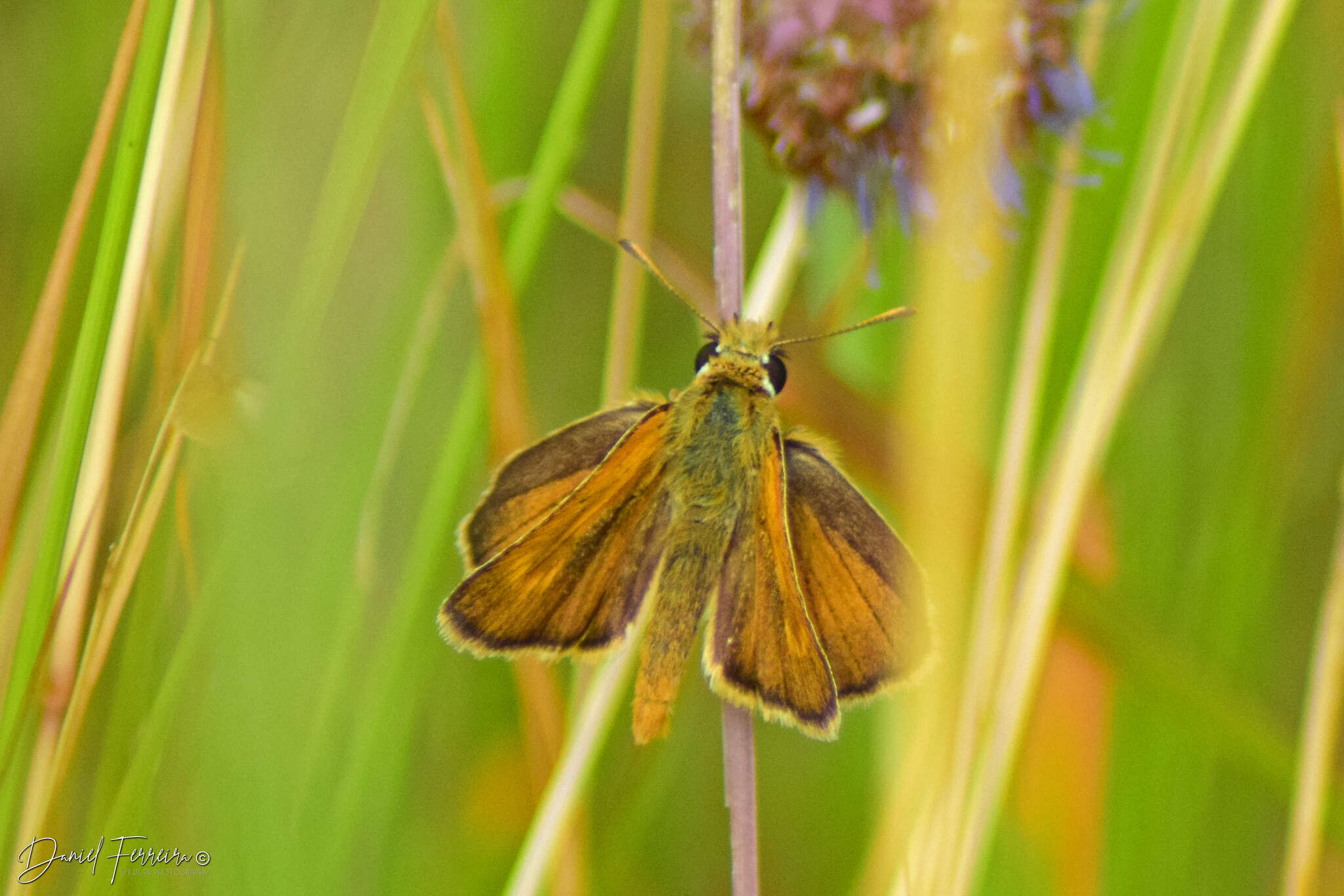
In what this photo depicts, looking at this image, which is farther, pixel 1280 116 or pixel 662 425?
pixel 1280 116

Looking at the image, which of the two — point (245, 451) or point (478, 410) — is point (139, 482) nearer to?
point (245, 451)

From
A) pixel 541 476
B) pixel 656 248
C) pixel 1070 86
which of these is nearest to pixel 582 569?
pixel 541 476

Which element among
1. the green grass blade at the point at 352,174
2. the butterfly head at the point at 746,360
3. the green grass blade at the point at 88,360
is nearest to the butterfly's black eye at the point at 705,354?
the butterfly head at the point at 746,360

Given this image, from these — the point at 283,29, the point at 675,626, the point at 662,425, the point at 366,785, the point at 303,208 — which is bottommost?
the point at 366,785

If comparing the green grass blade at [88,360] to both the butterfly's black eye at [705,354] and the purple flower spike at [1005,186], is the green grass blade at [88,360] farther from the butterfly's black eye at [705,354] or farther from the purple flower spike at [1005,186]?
the purple flower spike at [1005,186]

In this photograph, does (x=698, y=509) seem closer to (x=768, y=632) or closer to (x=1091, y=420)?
(x=768, y=632)

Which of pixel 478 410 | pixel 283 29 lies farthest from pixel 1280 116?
pixel 283 29

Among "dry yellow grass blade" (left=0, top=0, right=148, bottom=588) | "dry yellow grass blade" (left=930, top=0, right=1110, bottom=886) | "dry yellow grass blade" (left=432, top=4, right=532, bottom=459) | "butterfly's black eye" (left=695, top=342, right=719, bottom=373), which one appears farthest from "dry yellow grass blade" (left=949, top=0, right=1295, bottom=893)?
"dry yellow grass blade" (left=0, top=0, right=148, bottom=588)

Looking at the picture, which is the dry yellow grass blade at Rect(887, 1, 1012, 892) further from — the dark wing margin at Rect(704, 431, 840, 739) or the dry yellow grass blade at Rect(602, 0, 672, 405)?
the dry yellow grass blade at Rect(602, 0, 672, 405)
